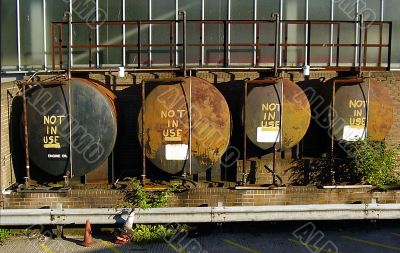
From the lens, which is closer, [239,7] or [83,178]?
[83,178]

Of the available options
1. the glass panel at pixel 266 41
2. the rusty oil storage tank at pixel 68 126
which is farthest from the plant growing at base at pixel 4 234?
the glass panel at pixel 266 41

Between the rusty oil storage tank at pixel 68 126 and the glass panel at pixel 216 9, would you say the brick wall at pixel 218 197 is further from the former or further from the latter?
the glass panel at pixel 216 9

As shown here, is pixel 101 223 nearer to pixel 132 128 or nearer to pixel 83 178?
pixel 83 178

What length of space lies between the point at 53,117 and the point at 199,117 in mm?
3015

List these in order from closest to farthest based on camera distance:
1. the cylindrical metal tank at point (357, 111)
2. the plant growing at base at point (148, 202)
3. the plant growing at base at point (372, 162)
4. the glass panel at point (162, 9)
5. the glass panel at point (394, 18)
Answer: the plant growing at base at point (148, 202) < the plant growing at base at point (372, 162) < the cylindrical metal tank at point (357, 111) < the glass panel at point (162, 9) < the glass panel at point (394, 18)

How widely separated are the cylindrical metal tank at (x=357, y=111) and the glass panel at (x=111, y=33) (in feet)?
20.4

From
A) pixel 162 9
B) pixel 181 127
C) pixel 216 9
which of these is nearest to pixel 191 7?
pixel 216 9

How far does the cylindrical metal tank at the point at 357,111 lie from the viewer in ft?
33.2

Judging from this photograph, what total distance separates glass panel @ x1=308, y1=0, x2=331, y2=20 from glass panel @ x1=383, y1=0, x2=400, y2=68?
1.73 m

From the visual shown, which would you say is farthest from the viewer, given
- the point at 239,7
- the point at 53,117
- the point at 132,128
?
the point at 239,7

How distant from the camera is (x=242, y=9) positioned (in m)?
13.1

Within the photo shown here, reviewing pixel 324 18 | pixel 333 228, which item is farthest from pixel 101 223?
pixel 324 18

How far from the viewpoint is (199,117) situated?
9.41m

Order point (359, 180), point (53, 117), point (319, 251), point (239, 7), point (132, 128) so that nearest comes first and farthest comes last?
point (319, 251) → point (53, 117) → point (359, 180) → point (132, 128) → point (239, 7)
